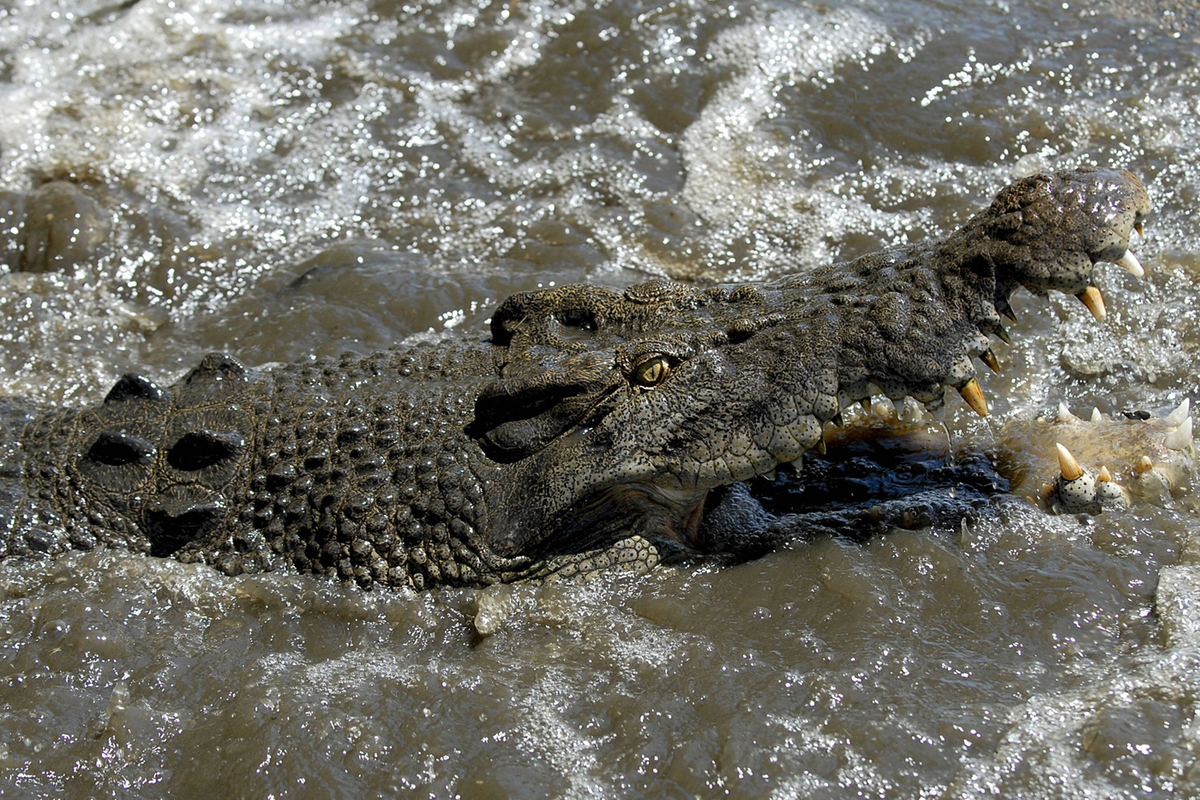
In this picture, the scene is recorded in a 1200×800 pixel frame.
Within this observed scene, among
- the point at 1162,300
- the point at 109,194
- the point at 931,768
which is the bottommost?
the point at 109,194

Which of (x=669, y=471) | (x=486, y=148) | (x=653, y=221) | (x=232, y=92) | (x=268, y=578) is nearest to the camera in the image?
(x=669, y=471)

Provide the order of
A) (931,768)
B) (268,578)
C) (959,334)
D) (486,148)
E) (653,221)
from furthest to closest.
Result: (486,148) → (653,221) → (268,578) → (959,334) → (931,768)

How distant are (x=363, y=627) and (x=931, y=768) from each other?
6.39ft

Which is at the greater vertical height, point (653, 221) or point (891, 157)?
point (891, 157)

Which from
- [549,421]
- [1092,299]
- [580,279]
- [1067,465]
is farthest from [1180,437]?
[580,279]

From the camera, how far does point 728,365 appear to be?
3.22m

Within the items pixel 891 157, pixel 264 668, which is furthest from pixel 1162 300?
pixel 264 668

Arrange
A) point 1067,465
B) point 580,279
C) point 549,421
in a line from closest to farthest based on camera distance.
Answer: point 549,421 → point 1067,465 → point 580,279

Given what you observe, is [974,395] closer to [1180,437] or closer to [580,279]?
[1180,437]

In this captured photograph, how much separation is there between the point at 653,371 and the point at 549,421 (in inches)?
16.0

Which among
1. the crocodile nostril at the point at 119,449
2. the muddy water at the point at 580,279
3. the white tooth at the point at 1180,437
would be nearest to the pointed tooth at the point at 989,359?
the muddy water at the point at 580,279

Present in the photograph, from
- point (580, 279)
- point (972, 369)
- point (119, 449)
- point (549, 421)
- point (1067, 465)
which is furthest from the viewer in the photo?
point (580, 279)

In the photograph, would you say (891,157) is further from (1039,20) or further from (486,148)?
(486,148)

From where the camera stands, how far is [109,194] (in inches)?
240
